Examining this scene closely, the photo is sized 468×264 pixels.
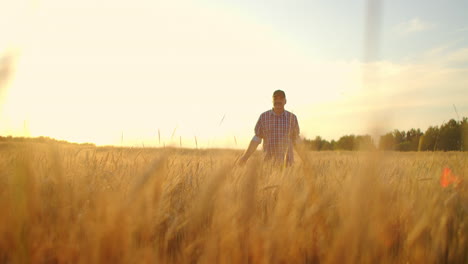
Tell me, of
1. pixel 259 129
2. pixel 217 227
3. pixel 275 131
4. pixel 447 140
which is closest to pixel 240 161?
pixel 275 131

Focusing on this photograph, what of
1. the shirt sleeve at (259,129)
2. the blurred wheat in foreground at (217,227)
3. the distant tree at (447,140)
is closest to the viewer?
the blurred wheat in foreground at (217,227)

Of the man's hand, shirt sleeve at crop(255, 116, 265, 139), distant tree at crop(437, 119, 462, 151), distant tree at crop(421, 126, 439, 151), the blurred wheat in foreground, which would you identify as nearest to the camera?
the blurred wheat in foreground

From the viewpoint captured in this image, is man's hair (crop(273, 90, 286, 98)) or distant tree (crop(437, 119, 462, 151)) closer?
distant tree (crop(437, 119, 462, 151))

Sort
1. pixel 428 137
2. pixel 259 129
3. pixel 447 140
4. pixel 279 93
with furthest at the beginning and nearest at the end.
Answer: pixel 447 140 < pixel 259 129 < pixel 279 93 < pixel 428 137

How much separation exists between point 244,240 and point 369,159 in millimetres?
575

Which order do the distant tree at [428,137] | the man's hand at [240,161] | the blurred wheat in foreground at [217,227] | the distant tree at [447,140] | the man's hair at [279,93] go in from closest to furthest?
the blurred wheat in foreground at [217,227] → the man's hand at [240,161] → the distant tree at [428,137] → the distant tree at [447,140] → the man's hair at [279,93]

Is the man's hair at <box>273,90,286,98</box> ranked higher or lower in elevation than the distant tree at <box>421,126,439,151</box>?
higher

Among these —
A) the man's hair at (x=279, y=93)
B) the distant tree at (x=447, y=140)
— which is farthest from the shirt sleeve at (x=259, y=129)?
the distant tree at (x=447, y=140)

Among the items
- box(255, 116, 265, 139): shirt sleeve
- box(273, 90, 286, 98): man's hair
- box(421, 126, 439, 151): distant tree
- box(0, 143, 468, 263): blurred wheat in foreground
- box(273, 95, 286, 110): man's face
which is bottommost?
box(0, 143, 468, 263): blurred wheat in foreground

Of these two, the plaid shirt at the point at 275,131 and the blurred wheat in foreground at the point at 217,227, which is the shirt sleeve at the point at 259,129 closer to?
the plaid shirt at the point at 275,131

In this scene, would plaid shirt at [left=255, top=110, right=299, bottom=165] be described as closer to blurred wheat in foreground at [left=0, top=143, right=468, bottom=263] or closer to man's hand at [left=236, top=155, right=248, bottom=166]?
man's hand at [left=236, top=155, right=248, bottom=166]

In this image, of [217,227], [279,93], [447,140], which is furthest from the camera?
[447,140]

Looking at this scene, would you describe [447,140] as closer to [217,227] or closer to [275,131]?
[275,131]

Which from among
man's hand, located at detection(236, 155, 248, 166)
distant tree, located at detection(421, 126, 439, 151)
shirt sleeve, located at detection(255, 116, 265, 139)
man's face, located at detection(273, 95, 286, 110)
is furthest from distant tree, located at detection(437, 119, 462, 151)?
shirt sleeve, located at detection(255, 116, 265, 139)
